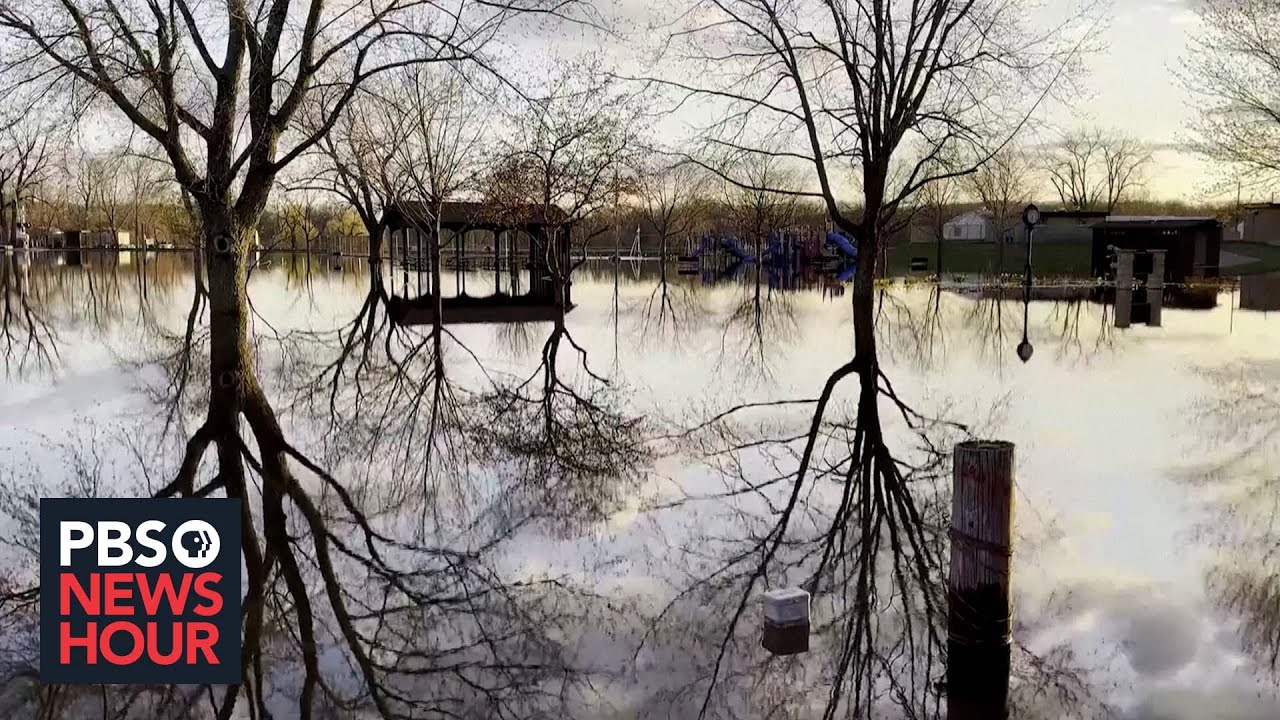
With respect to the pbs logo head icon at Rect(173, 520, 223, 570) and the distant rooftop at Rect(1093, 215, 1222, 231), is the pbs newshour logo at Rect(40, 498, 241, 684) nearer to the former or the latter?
the pbs logo head icon at Rect(173, 520, 223, 570)

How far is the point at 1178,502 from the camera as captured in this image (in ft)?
23.8

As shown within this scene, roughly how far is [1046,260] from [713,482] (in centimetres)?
3935

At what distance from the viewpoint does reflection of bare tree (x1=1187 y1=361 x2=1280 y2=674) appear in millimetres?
5195

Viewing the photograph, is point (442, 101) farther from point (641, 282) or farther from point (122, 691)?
point (122, 691)

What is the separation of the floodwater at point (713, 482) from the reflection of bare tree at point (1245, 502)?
1.2 inches

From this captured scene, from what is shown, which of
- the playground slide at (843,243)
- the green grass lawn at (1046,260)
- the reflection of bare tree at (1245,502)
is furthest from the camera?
the playground slide at (843,243)

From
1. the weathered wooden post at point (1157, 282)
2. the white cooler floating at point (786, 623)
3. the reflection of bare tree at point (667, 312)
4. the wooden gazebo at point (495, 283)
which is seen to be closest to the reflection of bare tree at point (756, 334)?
the reflection of bare tree at point (667, 312)

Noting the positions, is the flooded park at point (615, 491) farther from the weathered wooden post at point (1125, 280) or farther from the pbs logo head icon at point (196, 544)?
the weathered wooden post at point (1125, 280)

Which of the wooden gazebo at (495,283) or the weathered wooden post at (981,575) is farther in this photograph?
the wooden gazebo at (495,283)

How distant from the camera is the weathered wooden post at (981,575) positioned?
14.2 feet

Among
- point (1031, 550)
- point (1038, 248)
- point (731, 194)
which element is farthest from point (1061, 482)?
point (731, 194)

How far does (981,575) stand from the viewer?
14.6 ft

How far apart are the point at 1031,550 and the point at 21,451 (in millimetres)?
8101

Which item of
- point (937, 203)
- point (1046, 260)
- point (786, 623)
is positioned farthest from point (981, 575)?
point (937, 203)
